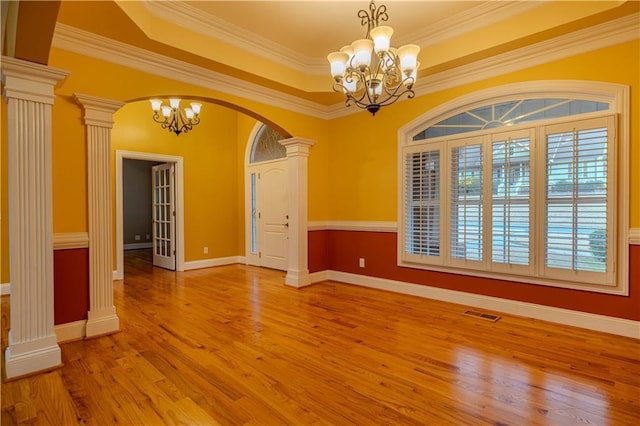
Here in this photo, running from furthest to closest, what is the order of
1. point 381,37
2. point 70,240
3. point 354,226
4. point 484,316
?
point 354,226, point 484,316, point 70,240, point 381,37

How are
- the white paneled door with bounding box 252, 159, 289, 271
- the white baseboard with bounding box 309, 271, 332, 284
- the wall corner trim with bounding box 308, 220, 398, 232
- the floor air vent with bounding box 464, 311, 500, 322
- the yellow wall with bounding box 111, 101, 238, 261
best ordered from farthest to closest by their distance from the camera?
the white paneled door with bounding box 252, 159, 289, 271
the yellow wall with bounding box 111, 101, 238, 261
the white baseboard with bounding box 309, 271, 332, 284
the wall corner trim with bounding box 308, 220, 398, 232
the floor air vent with bounding box 464, 311, 500, 322

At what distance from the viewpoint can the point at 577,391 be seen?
2064mm

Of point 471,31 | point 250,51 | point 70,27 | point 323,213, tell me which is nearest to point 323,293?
point 323,213

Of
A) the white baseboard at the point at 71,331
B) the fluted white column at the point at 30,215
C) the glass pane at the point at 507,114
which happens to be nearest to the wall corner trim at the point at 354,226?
the glass pane at the point at 507,114

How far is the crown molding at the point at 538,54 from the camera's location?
2.85m

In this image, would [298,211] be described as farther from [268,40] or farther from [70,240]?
[70,240]

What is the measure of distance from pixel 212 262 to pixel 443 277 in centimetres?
437

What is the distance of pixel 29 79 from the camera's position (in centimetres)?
233

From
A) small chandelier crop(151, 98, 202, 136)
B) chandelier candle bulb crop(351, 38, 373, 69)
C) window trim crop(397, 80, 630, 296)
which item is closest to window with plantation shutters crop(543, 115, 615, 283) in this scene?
window trim crop(397, 80, 630, 296)

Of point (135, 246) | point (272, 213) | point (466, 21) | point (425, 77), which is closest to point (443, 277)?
point (425, 77)

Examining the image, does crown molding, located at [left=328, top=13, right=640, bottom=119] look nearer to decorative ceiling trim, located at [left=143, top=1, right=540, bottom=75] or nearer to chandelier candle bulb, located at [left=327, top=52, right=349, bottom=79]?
decorative ceiling trim, located at [left=143, top=1, right=540, bottom=75]

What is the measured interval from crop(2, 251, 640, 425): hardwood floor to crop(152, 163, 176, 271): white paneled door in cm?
254

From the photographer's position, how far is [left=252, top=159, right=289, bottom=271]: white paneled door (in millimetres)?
5945

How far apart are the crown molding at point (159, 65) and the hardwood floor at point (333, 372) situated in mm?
2539
